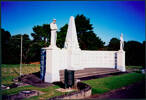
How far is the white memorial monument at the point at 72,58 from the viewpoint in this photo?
9.29 m

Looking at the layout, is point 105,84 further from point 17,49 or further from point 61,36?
point 17,49

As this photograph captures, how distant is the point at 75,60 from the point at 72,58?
1.14 ft

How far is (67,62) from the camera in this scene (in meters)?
11.5

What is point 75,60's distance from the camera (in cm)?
1130

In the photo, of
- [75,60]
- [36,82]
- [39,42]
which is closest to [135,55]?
[75,60]

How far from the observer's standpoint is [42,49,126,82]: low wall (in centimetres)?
927

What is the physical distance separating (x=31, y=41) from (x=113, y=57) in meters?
17.8

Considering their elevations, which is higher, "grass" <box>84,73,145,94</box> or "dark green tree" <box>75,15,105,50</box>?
"dark green tree" <box>75,15,105,50</box>

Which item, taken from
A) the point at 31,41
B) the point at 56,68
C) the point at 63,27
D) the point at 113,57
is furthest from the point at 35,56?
the point at 56,68

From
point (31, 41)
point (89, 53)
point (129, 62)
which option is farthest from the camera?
point (31, 41)

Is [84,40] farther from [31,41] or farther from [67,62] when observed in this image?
[67,62]

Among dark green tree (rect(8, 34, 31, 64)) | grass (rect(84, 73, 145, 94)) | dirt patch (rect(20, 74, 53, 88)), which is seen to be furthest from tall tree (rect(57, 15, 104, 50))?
grass (rect(84, 73, 145, 94))

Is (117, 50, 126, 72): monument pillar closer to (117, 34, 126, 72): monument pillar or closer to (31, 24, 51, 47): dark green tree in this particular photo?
(117, 34, 126, 72): monument pillar

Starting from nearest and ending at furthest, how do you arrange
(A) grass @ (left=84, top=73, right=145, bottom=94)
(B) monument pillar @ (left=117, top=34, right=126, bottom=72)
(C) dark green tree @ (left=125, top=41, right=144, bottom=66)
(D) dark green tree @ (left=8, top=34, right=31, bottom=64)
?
(A) grass @ (left=84, top=73, right=145, bottom=94) → (B) monument pillar @ (left=117, top=34, right=126, bottom=72) → (C) dark green tree @ (left=125, top=41, right=144, bottom=66) → (D) dark green tree @ (left=8, top=34, right=31, bottom=64)
